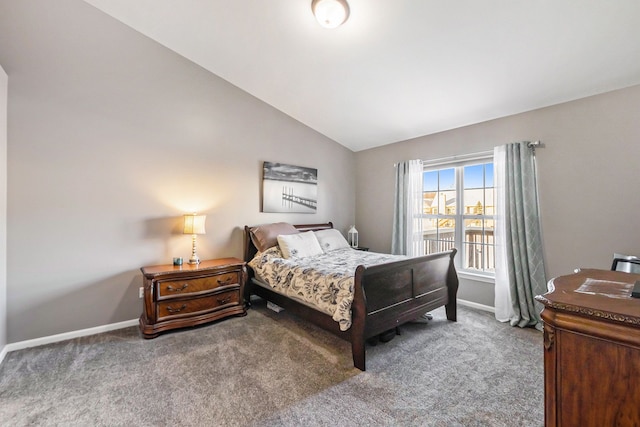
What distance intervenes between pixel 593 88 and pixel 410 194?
2.17 metres

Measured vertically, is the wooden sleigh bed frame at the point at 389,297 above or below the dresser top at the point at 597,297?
below

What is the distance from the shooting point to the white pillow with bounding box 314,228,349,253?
401cm

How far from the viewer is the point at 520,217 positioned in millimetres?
3100

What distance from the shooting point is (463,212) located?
3838mm

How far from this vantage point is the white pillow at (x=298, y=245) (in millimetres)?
3471

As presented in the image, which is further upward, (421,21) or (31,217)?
(421,21)

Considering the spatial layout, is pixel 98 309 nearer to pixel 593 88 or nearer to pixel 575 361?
pixel 575 361

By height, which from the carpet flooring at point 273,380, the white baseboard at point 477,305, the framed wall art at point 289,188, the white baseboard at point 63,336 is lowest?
the carpet flooring at point 273,380

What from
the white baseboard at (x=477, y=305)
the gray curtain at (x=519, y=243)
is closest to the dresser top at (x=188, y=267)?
the white baseboard at (x=477, y=305)

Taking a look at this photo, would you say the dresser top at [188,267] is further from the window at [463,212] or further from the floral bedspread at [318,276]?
the window at [463,212]

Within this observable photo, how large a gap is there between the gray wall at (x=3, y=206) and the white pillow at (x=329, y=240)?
314 cm

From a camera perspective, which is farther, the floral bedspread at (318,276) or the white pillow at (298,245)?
the white pillow at (298,245)

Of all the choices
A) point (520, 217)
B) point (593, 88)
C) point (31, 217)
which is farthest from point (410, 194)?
point (31, 217)

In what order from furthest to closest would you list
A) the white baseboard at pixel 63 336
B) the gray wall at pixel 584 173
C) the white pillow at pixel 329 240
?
the white pillow at pixel 329 240
the gray wall at pixel 584 173
the white baseboard at pixel 63 336
